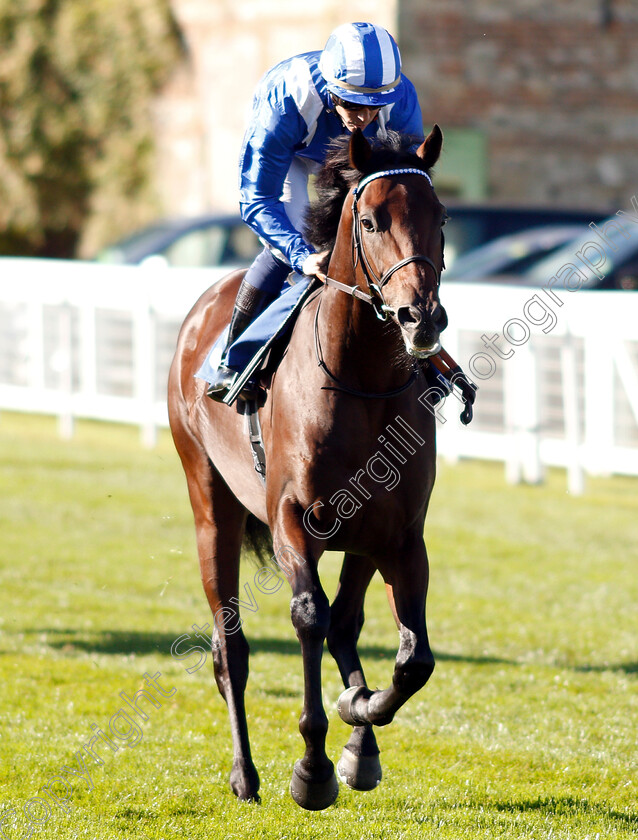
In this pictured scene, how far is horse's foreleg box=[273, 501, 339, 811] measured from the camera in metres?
3.90

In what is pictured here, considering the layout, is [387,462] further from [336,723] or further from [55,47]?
[55,47]

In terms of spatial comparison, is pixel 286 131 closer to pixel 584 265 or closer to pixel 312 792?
pixel 312 792

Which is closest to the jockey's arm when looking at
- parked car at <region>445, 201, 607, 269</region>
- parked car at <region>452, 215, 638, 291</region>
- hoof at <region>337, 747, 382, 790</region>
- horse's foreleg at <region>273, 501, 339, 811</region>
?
horse's foreleg at <region>273, 501, 339, 811</region>

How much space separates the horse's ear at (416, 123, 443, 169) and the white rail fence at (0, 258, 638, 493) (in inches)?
253

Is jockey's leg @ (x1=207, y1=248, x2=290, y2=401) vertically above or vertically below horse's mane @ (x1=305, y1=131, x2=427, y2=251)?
below

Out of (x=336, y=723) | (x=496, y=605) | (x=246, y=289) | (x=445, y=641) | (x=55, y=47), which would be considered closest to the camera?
(x=246, y=289)

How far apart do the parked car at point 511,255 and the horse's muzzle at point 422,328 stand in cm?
915

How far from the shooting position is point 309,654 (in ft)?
12.9

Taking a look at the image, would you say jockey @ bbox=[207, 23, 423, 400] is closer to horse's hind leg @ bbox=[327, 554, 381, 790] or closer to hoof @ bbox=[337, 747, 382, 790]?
horse's hind leg @ bbox=[327, 554, 381, 790]

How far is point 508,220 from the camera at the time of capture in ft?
45.5

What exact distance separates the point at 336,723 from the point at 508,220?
9.36 m

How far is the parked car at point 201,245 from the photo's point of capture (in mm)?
14766

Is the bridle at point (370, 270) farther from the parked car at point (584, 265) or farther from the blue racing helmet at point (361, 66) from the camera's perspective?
the parked car at point (584, 265)

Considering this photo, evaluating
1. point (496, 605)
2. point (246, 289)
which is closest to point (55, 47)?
point (496, 605)
